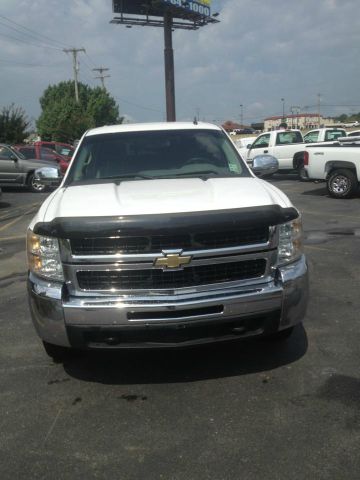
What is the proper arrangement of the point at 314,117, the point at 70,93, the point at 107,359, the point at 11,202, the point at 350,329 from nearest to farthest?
1. the point at 107,359
2. the point at 350,329
3. the point at 11,202
4. the point at 70,93
5. the point at 314,117

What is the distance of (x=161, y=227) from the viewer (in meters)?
3.38

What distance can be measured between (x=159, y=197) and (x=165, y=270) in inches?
23.9

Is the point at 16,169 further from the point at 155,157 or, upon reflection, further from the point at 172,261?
the point at 172,261

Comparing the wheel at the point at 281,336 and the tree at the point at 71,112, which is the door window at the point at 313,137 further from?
the tree at the point at 71,112

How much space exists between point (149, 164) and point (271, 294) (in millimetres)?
1991

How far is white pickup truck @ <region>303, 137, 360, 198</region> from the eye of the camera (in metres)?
14.2

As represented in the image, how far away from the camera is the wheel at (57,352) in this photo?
4039mm

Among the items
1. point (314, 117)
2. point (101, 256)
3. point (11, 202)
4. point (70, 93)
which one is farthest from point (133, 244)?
point (314, 117)

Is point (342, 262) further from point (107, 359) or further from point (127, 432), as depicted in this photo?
point (127, 432)

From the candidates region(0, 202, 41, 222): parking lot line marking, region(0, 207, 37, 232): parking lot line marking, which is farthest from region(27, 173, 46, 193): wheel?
region(0, 207, 37, 232): parking lot line marking

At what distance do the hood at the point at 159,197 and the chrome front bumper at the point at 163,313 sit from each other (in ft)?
1.72

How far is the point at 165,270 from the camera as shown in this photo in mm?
3453

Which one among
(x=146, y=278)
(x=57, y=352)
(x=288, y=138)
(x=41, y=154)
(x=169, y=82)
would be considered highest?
(x=169, y=82)

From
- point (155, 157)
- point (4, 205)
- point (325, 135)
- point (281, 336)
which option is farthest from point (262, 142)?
point (281, 336)
